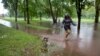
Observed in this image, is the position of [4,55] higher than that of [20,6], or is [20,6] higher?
[20,6]

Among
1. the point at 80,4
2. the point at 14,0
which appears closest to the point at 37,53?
the point at 80,4

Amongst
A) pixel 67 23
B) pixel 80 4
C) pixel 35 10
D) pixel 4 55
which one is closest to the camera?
pixel 4 55

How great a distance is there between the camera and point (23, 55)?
30.0 ft

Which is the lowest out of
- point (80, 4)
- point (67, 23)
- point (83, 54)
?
point (83, 54)

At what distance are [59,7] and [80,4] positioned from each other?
27113 millimetres

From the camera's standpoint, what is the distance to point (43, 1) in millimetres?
41000

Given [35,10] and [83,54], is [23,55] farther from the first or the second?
[35,10]

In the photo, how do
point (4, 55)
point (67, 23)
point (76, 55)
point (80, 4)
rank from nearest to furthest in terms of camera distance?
1. point (4, 55)
2. point (76, 55)
3. point (67, 23)
4. point (80, 4)

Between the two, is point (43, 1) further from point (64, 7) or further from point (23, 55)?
point (23, 55)

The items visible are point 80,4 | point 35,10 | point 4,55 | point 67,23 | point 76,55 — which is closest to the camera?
point 4,55

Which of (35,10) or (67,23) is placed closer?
(67,23)

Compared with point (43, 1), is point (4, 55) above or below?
below

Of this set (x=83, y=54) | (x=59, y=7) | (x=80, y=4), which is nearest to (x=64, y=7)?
(x=59, y=7)

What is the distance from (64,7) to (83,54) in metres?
34.8
